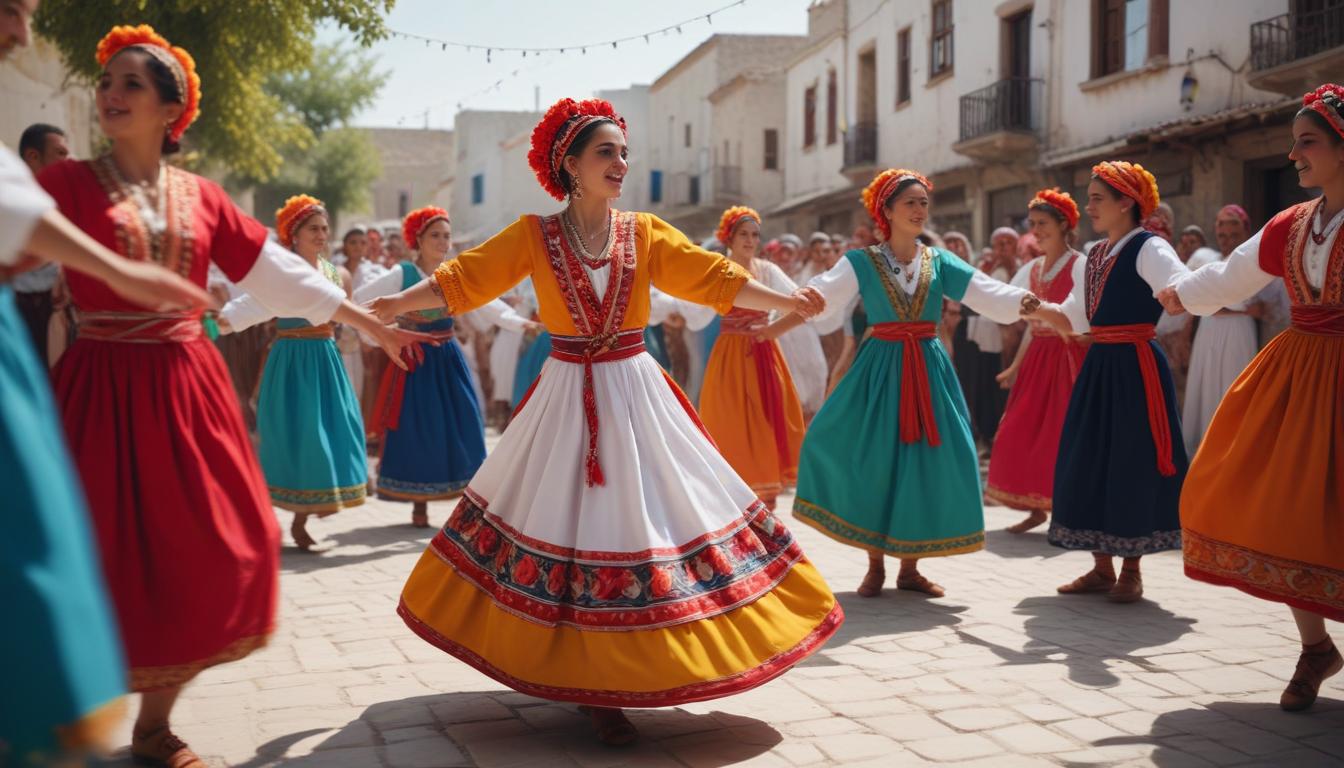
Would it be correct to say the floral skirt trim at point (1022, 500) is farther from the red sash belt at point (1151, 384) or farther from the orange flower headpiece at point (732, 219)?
the orange flower headpiece at point (732, 219)

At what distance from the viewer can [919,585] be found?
6500 mm

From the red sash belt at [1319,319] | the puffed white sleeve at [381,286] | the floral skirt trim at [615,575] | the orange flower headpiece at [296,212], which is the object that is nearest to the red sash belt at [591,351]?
the floral skirt trim at [615,575]

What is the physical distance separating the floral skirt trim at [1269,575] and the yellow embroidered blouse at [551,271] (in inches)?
79.5

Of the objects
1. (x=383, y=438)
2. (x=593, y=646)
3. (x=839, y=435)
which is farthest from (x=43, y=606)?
(x=383, y=438)

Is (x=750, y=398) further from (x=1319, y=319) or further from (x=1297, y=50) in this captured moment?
(x=1297, y=50)

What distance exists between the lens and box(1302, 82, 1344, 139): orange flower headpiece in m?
4.54

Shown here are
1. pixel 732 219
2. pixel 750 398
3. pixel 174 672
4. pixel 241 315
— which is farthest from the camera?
pixel 732 219

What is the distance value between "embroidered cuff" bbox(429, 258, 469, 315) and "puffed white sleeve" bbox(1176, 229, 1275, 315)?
2868 mm

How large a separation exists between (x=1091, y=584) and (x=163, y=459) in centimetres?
473

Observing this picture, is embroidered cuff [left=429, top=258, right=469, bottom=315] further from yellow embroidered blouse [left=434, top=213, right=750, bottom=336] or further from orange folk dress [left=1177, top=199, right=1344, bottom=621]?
orange folk dress [left=1177, top=199, right=1344, bottom=621]

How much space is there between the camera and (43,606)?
219cm

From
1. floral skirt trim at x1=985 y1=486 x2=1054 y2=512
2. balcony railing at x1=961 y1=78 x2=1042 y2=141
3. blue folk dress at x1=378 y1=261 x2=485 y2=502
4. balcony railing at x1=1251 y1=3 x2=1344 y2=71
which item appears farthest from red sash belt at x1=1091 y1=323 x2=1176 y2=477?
balcony railing at x1=961 y1=78 x2=1042 y2=141

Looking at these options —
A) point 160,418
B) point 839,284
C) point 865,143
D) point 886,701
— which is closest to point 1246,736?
point 886,701

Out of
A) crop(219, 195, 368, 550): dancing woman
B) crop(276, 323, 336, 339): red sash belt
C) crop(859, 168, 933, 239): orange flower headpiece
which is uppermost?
crop(859, 168, 933, 239): orange flower headpiece
